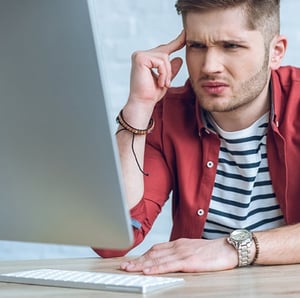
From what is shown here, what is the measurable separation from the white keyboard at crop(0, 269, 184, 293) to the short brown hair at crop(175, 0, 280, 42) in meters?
0.70

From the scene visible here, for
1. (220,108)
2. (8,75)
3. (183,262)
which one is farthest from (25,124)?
(220,108)

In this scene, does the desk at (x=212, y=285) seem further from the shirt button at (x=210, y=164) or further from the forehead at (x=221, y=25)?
the forehead at (x=221, y=25)

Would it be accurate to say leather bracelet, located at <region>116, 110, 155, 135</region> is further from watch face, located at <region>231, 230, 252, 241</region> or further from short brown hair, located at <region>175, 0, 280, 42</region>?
watch face, located at <region>231, 230, 252, 241</region>

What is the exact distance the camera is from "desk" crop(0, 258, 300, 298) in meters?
0.89

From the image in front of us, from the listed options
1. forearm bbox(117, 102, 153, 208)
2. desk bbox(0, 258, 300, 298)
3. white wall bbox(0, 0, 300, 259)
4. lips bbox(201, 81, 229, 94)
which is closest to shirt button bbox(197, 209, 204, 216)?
forearm bbox(117, 102, 153, 208)

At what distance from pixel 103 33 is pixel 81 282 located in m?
1.47

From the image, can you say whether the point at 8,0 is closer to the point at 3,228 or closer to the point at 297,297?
the point at 3,228

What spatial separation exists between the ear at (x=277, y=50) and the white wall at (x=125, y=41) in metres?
0.60

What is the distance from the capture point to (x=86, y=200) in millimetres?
726

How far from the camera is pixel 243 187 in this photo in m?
1.57

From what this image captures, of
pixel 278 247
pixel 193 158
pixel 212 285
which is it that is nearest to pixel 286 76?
pixel 193 158

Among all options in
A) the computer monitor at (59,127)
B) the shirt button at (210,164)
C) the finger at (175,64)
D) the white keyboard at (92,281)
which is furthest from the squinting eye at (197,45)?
the computer monitor at (59,127)

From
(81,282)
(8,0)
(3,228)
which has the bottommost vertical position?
(81,282)

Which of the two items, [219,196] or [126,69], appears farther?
[126,69]
